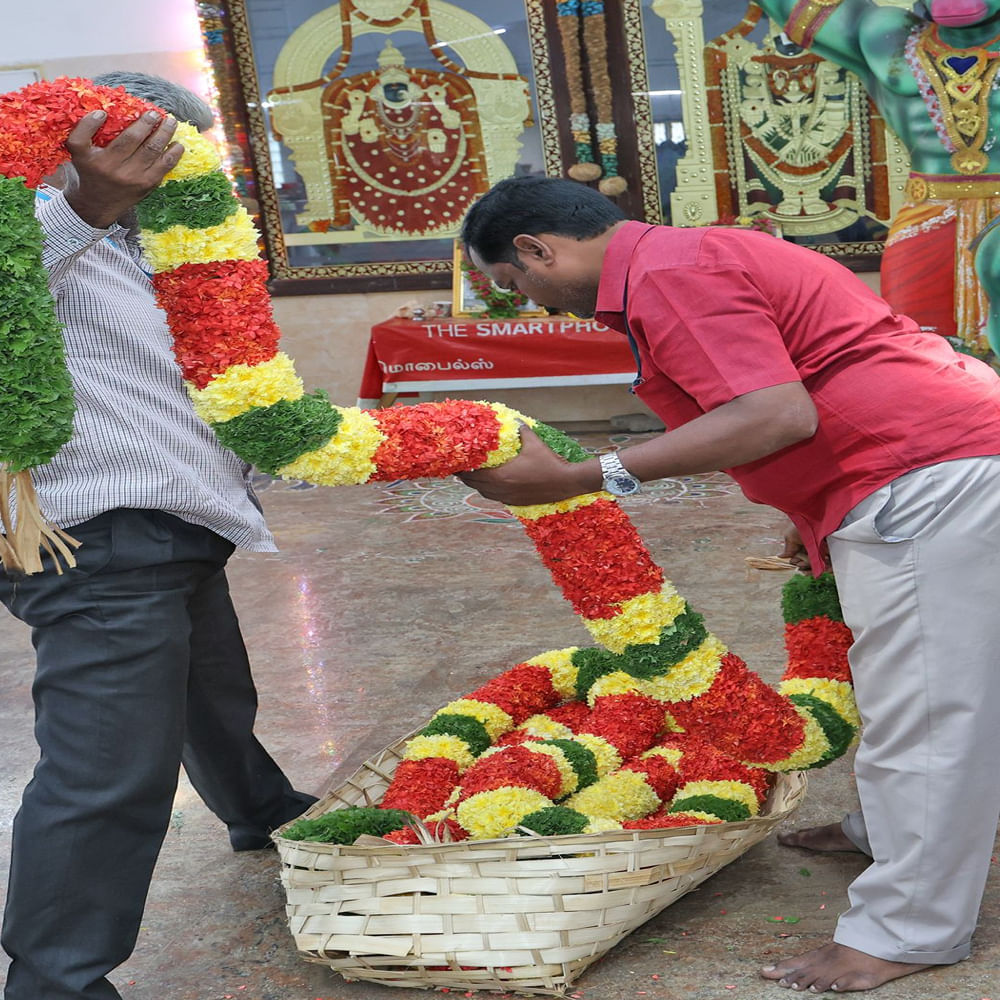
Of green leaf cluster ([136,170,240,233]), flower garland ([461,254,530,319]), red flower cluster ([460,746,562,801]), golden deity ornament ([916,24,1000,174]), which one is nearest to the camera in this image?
green leaf cluster ([136,170,240,233])

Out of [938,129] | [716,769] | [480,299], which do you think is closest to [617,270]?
[716,769]

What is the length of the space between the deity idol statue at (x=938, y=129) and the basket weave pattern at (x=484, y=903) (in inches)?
154

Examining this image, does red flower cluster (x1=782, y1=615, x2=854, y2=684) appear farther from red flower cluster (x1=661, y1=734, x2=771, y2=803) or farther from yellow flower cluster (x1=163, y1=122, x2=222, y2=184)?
yellow flower cluster (x1=163, y1=122, x2=222, y2=184)

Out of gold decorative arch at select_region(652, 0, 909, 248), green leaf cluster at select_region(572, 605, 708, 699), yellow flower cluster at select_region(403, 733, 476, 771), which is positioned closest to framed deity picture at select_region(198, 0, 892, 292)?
gold decorative arch at select_region(652, 0, 909, 248)

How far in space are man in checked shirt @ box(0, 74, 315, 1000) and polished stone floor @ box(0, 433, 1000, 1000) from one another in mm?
338

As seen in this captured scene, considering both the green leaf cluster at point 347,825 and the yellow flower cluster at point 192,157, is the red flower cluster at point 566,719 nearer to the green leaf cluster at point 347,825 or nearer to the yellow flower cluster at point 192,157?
the green leaf cluster at point 347,825

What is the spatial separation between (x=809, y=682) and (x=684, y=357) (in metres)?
0.97

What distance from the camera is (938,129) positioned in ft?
17.4

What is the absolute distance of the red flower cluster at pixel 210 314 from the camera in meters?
2.13

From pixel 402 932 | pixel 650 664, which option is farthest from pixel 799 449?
pixel 402 932

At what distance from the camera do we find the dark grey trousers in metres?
2.09

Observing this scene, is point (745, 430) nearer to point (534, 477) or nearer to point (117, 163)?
point (534, 477)

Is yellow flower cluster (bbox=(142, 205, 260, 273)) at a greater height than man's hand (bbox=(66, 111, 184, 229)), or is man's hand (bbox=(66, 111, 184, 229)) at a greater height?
man's hand (bbox=(66, 111, 184, 229))

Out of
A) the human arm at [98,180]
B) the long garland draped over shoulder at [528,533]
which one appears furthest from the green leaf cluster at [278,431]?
the human arm at [98,180]
